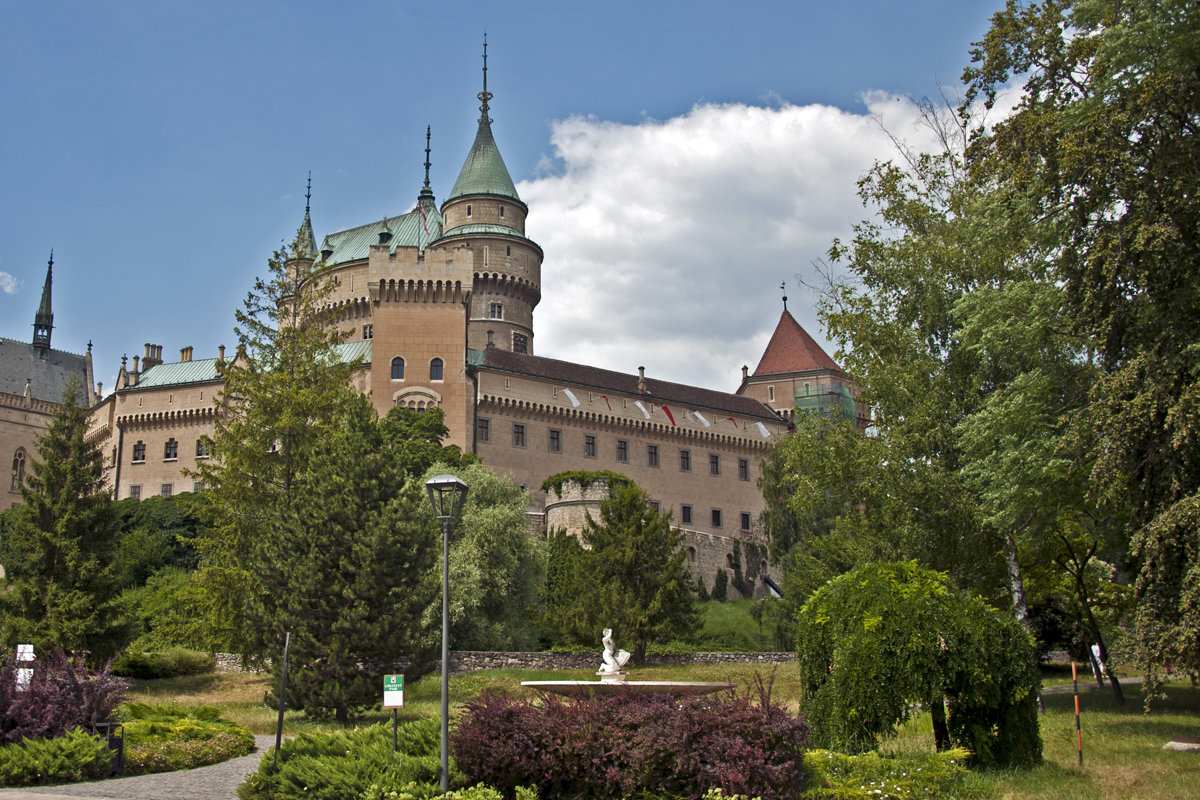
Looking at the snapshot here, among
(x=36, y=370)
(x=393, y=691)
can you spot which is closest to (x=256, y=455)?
(x=393, y=691)

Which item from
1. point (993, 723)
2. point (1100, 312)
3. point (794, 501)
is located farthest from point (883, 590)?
point (794, 501)

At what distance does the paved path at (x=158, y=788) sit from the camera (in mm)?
11992

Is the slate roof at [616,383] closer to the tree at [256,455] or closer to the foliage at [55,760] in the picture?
the tree at [256,455]

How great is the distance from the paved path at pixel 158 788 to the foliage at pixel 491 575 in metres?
14.6

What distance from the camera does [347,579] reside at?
838 inches

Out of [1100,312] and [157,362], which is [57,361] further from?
[1100,312]

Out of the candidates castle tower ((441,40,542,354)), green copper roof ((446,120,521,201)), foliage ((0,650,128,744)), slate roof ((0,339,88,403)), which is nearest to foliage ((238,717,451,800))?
foliage ((0,650,128,744))

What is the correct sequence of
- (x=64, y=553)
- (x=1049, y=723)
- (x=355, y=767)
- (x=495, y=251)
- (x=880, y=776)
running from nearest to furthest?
(x=880, y=776) → (x=355, y=767) → (x=1049, y=723) → (x=64, y=553) → (x=495, y=251)

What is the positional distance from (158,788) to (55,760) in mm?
1370

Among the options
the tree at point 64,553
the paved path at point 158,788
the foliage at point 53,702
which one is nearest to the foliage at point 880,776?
the paved path at point 158,788

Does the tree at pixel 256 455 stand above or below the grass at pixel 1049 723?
above

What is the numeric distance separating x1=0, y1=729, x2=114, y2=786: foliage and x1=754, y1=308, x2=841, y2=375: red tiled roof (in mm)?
59038

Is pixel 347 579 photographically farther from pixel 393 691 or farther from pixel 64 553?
pixel 393 691

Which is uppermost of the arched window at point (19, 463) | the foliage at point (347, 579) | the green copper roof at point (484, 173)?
the green copper roof at point (484, 173)
